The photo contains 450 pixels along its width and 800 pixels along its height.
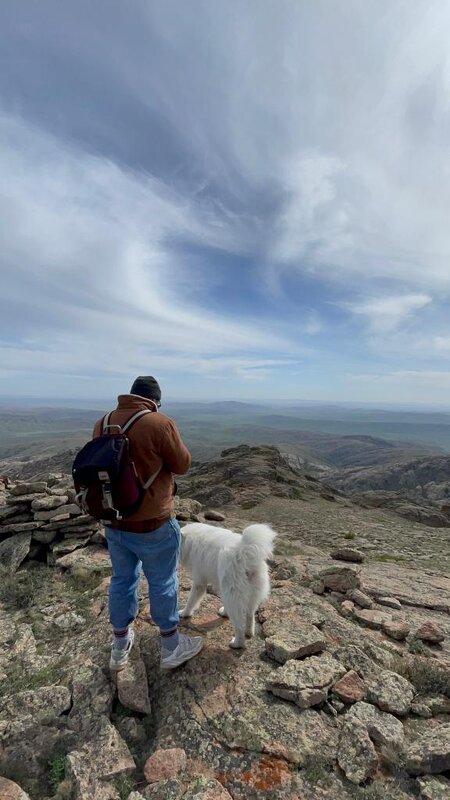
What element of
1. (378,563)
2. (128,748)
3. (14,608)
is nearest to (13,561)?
(14,608)

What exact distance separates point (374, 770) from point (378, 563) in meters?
8.73

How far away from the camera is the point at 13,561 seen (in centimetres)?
966

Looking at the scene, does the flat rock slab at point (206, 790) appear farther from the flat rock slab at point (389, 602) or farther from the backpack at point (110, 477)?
the flat rock slab at point (389, 602)

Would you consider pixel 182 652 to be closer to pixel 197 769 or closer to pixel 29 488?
pixel 197 769

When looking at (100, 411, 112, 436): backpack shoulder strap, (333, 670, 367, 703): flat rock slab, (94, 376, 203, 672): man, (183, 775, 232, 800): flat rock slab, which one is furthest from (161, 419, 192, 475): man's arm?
(333, 670, 367, 703): flat rock slab

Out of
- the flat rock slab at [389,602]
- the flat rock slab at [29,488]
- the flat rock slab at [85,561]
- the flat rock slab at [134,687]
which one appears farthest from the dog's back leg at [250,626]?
the flat rock slab at [29,488]

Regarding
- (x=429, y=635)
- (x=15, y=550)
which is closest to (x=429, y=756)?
(x=429, y=635)

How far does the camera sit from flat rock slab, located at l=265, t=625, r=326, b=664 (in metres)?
5.41

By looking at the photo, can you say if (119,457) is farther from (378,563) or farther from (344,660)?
(378,563)

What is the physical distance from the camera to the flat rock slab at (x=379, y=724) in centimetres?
414

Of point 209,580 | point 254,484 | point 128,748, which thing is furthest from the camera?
point 254,484

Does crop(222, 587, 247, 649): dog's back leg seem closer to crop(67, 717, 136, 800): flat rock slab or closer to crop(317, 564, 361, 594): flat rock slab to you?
crop(67, 717, 136, 800): flat rock slab

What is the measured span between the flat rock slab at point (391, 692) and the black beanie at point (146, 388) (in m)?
4.79

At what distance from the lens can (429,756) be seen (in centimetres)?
385
